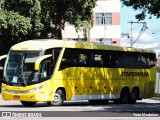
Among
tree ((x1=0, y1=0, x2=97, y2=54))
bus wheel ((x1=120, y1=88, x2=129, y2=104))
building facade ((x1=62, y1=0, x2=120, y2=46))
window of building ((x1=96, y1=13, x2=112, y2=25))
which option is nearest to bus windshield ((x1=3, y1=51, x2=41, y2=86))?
bus wheel ((x1=120, y1=88, x2=129, y2=104))

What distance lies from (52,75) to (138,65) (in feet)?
26.1

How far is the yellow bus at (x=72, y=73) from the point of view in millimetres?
25859

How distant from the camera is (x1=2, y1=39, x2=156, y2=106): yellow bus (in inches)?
1018

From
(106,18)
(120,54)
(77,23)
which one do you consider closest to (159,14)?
(120,54)

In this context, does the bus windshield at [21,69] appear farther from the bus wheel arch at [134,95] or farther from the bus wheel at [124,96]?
the bus wheel arch at [134,95]

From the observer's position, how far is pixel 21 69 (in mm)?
25844

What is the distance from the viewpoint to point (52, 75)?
26453 mm

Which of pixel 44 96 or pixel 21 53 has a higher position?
pixel 21 53

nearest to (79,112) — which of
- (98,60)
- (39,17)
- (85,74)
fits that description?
(85,74)

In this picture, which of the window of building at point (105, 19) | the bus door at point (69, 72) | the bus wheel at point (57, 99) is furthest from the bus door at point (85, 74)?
the window of building at point (105, 19)

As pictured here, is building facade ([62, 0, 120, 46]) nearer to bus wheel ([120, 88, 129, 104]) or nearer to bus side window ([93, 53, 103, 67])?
bus wheel ([120, 88, 129, 104])

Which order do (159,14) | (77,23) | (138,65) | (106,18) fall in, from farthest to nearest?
(106,18) < (77,23) < (138,65) < (159,14)

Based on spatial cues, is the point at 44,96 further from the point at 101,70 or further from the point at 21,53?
the point at 101,70

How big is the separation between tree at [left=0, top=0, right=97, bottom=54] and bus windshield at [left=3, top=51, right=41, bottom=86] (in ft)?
55.7
